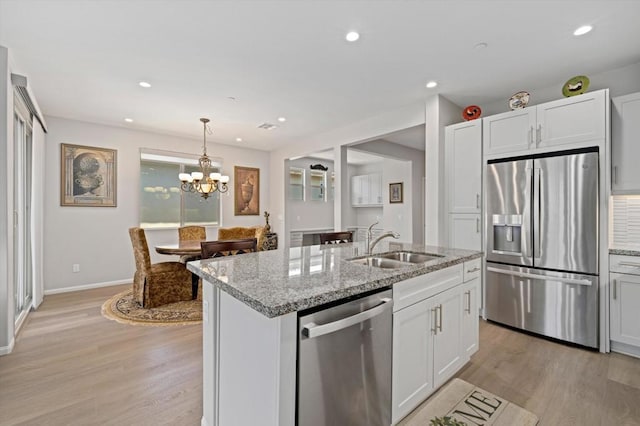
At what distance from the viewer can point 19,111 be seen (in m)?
3.07

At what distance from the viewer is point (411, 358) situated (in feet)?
5.54

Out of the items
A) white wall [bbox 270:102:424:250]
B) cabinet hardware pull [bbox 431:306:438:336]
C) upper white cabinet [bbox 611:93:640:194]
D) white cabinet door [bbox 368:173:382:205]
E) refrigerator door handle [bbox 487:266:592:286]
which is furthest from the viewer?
white cabinet door [bbox 368:173:382:205]

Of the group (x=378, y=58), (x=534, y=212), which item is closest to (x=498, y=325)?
(x=534, y=212)

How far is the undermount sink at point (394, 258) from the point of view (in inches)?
81.9

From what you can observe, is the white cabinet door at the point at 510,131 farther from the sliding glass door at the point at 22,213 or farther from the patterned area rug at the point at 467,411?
the sliding glass door at the point at 22,213

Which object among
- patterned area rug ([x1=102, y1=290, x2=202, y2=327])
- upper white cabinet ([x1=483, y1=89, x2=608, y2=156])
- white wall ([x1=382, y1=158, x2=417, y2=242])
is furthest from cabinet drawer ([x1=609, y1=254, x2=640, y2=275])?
patterned area rug ([x1=102, y1=290, x2=202, y2=327])

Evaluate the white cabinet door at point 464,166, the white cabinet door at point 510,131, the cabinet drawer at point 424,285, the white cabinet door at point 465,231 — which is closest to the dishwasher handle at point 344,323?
the cabinet drawer at point 424,285

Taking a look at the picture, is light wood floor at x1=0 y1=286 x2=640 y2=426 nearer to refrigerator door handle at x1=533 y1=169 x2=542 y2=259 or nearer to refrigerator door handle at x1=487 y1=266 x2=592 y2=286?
refrigerator door handle at x1=487 y1=266 x2=592 y2=286

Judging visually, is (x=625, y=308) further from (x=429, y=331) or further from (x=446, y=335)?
(x=429, y=331)

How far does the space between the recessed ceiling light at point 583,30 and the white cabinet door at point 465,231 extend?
1841 mm

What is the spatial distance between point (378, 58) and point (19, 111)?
376 centimetres

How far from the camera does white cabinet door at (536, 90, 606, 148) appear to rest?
2623 mm

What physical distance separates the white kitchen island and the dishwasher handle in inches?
2.2

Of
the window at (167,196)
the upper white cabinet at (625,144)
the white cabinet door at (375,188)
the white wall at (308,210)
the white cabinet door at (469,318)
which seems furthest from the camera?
the white cabinet door at (375,188)
